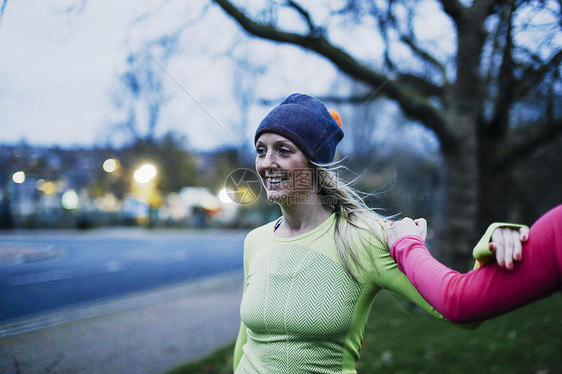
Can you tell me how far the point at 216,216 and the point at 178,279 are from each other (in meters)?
12.4

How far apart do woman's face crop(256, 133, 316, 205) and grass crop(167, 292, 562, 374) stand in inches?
82.4

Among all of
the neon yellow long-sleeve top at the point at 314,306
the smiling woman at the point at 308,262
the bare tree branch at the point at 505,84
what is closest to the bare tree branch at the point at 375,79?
the bare tree branch at the point at 505,84

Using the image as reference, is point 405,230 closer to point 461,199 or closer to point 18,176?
point 18,176

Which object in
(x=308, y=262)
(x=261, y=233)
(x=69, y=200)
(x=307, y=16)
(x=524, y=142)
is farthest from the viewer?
(x=69, y=200)

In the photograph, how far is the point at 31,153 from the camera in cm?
313

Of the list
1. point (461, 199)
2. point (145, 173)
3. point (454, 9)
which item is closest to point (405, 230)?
point (454, 9)

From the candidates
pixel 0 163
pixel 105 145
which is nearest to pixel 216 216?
pixel 105 145

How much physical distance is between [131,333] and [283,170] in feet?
11.1

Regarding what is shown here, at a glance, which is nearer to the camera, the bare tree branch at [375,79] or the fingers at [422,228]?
the fingers at [422,228]

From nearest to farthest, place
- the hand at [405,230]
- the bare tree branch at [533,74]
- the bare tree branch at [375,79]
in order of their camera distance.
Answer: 1. the hand at [405,230]
2. the bare tree branch at [533,74]
3. the bare tree branch at [375,79]

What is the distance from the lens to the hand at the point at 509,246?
0.89 metres

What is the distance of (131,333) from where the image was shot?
4215 millimetres

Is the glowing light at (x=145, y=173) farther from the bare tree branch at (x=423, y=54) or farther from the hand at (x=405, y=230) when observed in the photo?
the hand at (x=405, y=230)

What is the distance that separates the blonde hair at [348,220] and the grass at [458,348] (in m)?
1.91
